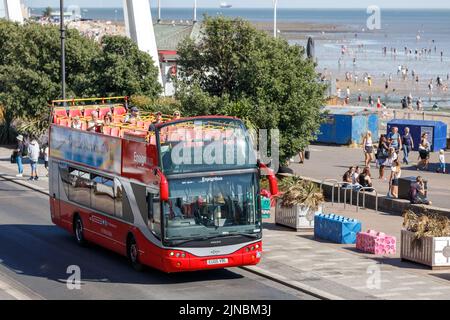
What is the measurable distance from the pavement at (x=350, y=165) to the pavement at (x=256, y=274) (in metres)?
8.86

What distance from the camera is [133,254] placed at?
79.5 ft

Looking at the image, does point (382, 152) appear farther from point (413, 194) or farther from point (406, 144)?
point (413, 194)

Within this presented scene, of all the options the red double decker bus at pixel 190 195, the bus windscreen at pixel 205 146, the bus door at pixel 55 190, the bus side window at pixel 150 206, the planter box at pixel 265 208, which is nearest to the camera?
the red double decker bus at pixel 190 195

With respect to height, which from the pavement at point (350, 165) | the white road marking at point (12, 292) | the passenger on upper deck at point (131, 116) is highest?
the passenger on upper deck at point (131, 116)

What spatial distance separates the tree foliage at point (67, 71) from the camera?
47219mm

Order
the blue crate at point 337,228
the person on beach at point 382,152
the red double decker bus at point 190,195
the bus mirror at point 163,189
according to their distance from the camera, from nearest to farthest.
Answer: the bus mirror at point 163,189
the red double decker bus at point 190,195
the blue crate at point 337,228
the person on beach at point 382,152

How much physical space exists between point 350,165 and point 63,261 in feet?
75.8

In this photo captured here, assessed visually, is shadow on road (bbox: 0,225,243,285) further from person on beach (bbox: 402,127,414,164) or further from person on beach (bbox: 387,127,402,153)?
person on beach (bbox: 402,127,414,164)

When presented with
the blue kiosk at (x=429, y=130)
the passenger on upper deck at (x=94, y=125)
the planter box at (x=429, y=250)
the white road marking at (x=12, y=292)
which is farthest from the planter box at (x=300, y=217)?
the blue kiosk at (x=429, y=130)

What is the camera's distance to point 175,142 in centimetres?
2267

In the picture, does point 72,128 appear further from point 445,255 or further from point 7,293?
point 445,255

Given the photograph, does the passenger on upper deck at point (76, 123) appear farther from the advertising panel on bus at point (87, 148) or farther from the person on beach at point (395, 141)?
the person on beach at point (395, 141)

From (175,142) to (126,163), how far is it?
2171 millimetres

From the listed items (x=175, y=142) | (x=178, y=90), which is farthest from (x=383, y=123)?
(x=175, y=142)
